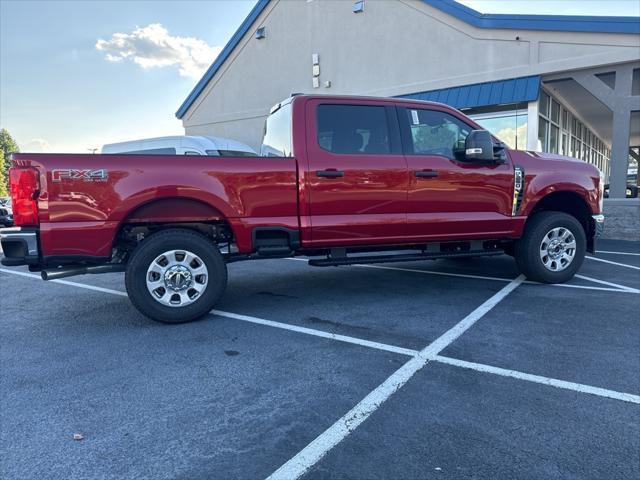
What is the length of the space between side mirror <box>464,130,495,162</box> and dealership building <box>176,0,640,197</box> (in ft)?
11.5

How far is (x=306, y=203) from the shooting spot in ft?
14.9

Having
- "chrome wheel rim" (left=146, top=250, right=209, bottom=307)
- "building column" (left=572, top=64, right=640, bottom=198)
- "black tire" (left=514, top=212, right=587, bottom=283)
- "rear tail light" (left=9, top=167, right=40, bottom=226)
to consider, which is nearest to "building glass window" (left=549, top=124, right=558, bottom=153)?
"building column" (left=572, top=64, right=640, bottom=198)

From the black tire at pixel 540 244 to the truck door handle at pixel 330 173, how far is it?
8.45 feet

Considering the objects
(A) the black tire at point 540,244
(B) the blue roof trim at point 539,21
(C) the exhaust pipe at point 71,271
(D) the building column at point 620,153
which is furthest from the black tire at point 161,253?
(B) the blue roof trim at point 539,21

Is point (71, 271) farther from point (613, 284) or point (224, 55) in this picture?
point (224, 55)

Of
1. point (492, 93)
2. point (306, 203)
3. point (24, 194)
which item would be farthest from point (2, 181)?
point (306, 203)

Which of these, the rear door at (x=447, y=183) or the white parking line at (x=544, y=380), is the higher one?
the rear door at (x=447, y=183)

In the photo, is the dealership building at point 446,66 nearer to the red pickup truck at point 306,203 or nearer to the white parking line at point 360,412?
the red pickup truck at point 306,203

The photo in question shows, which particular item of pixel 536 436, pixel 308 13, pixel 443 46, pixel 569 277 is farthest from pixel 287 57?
pixel 536 436

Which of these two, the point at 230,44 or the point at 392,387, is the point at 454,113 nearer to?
the point at 392,387

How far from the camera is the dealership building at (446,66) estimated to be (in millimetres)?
10469

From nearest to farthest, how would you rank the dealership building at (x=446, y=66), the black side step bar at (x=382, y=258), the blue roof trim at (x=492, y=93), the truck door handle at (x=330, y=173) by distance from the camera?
the truck door handle at (x=330, y=173) → the black side step bar at (x=382, y=258) → the dealership building at (x=446, y=66) → the blue roof trim at (x=492, y=93)

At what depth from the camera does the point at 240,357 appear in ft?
11.5

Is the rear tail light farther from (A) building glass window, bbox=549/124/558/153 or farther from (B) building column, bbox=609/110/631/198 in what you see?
(A) building glass window, bbox=549/124/558/153
